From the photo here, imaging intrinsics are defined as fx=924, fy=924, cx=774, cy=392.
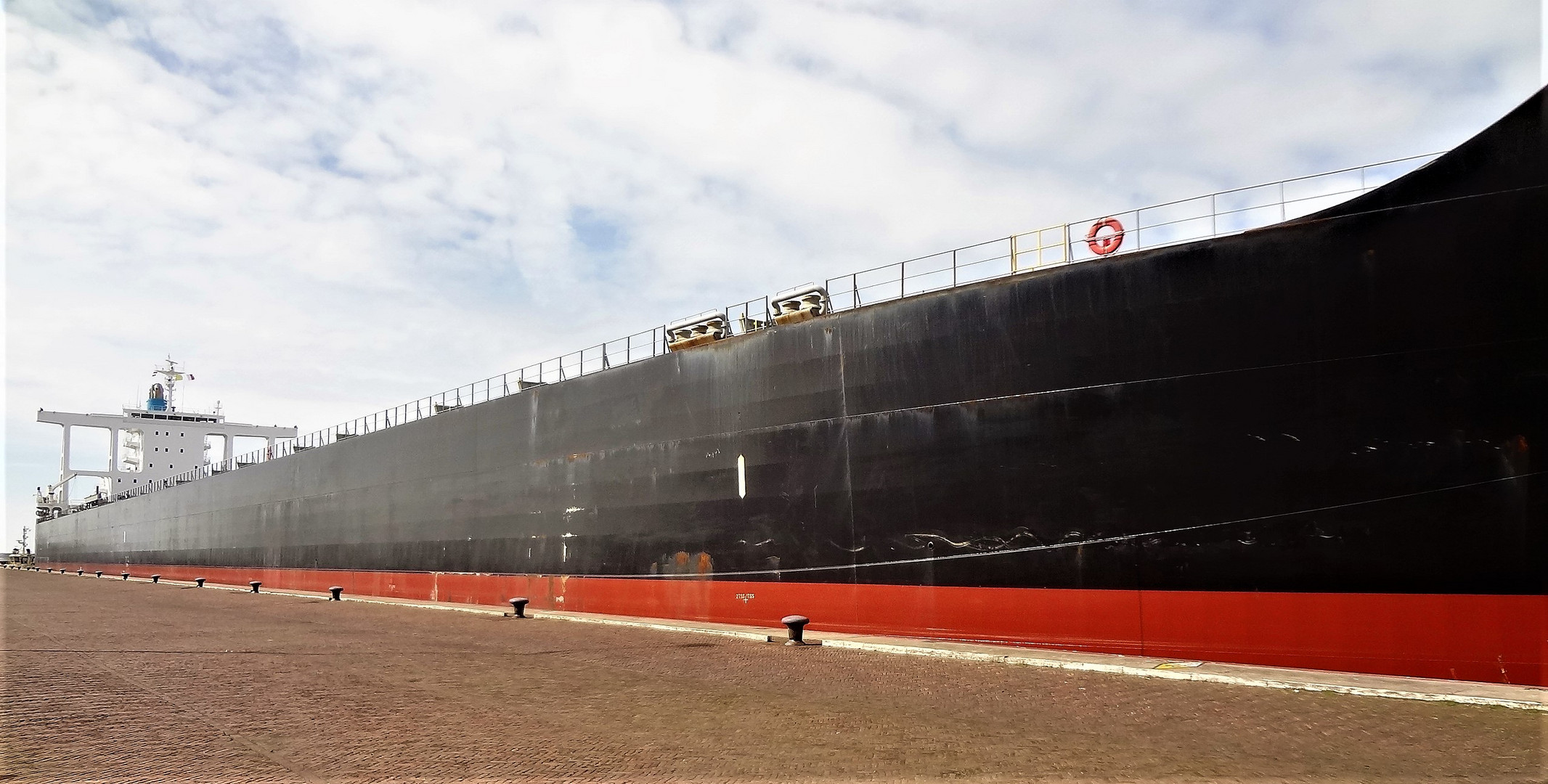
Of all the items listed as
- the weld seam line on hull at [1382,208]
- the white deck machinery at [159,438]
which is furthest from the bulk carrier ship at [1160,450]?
the white deck machinery at [159,438]

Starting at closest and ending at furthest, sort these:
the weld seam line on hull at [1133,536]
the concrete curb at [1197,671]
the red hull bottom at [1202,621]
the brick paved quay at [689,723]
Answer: the brick paved quay at [689,723], the concrete curb at [1197,671], the red hull bottom at [1202,621], the weld seam line on hull at [1133,536]

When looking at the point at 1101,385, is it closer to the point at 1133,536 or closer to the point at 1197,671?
the point at 1133,536

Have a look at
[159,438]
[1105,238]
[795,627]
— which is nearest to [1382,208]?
[1105,238]

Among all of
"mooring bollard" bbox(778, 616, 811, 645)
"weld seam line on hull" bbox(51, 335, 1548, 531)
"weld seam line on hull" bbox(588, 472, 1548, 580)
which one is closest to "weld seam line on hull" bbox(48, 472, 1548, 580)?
"weld seam line on hull" bbox(588, 472, 1548, 580)

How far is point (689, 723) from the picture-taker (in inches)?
351

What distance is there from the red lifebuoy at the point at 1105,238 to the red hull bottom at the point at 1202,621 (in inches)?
199

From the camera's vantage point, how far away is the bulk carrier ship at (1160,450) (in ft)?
35.4

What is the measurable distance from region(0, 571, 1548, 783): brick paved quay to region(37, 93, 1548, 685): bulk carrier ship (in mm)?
1615

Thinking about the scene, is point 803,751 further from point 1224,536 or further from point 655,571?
point 655,571

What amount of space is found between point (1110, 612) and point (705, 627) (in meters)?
7.93

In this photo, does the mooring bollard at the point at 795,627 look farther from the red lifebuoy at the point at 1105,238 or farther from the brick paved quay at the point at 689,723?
the red lifebuoy at the point at 1105,238

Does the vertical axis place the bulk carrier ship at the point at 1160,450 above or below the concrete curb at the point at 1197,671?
above

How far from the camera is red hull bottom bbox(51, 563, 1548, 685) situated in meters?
10.4

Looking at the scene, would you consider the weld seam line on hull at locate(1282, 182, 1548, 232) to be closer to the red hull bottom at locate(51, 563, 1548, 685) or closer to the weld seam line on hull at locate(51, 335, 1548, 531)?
the weld seam line on hull at locate(51, 335, 1548, 531)
